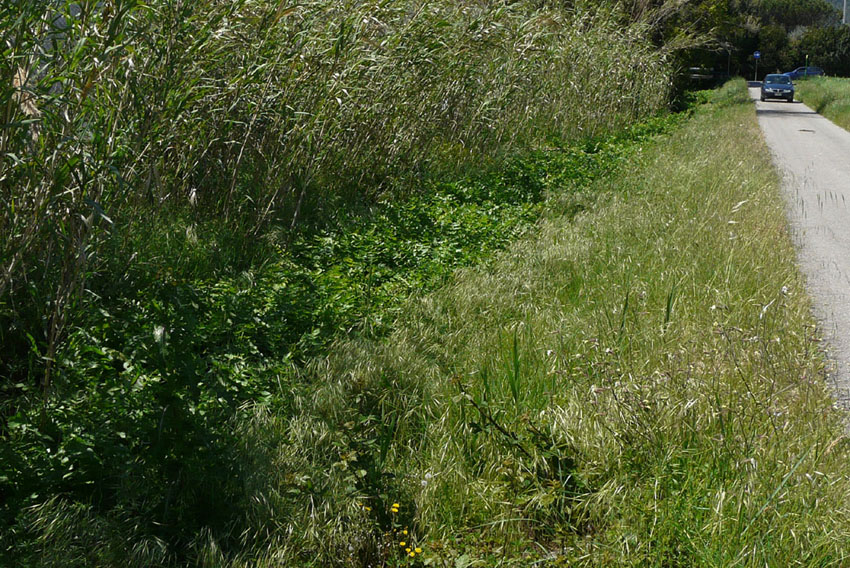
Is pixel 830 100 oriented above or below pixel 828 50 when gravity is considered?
above

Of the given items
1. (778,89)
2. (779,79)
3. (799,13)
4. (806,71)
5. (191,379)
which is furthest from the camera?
(799,13)

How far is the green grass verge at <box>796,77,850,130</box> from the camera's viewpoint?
24.3 meters

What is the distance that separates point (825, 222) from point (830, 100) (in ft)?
91.2

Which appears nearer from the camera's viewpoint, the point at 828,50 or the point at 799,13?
the point at 828,50

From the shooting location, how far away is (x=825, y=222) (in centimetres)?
809

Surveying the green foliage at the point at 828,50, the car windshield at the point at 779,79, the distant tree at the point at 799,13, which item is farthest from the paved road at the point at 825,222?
the distant tree at the point at 799,13

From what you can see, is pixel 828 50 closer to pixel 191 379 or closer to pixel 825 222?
pixel 825 222

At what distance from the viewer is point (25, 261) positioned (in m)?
3.54

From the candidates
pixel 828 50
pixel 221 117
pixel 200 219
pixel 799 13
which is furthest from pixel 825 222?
pixel 799 13

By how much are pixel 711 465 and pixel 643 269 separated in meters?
2.68

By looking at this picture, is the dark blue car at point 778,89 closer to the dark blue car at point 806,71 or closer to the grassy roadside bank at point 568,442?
the dark blue car at point 806,71

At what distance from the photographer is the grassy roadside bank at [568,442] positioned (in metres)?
2.60

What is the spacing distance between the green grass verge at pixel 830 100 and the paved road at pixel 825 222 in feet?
21.4

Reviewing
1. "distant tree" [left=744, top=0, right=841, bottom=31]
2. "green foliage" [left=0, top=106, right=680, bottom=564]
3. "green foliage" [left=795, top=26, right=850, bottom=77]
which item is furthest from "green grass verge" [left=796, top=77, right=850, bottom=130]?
"distant tree" [left=744, top=0, right=841, bottom=31]
